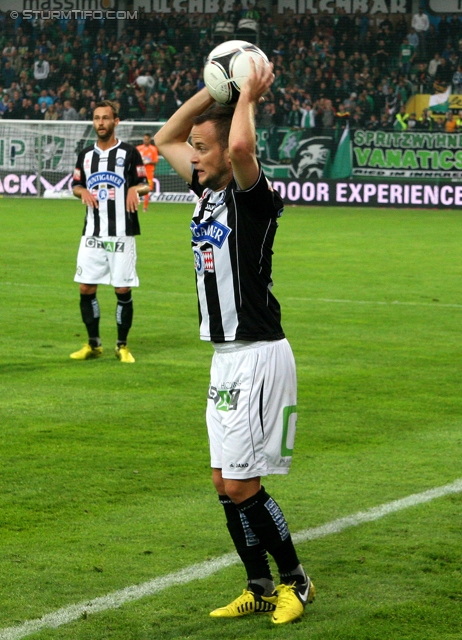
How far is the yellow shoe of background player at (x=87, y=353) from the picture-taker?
10.2m

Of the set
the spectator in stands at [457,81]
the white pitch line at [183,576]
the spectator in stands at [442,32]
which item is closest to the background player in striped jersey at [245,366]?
the white pitch line at [183,576]

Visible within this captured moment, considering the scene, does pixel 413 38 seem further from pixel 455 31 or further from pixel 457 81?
pixel 457 81

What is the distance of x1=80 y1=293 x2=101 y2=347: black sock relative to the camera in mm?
10266

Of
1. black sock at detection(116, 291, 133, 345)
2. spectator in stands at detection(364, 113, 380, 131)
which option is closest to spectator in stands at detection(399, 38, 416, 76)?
spectator in stands at detection(364, 113, 380, 131)

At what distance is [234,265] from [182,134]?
72cm

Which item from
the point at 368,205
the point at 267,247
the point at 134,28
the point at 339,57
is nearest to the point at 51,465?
the point at 267,247

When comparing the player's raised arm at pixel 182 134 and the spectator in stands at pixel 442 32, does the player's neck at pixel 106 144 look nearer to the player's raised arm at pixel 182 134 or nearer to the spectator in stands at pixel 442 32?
the player's raised arm at pixel 182 134

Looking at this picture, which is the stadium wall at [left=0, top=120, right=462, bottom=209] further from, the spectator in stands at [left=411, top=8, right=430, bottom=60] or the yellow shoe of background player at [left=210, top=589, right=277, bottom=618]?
the yellow shoe of background player at [left=210, top=589, right=277, bottom=618]

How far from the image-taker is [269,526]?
14.1 ft

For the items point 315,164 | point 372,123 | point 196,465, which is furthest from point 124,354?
point 372,123

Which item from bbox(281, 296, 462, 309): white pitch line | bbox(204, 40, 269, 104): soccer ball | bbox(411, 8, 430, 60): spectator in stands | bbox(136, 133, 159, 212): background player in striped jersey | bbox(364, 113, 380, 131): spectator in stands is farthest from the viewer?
bbox(411, 8, 430, 60): spectator in stands

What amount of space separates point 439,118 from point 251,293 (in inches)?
Result: 1172

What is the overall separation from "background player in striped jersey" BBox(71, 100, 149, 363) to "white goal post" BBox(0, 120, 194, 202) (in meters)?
21.5

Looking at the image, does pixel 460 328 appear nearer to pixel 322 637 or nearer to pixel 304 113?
pixel 322 637
